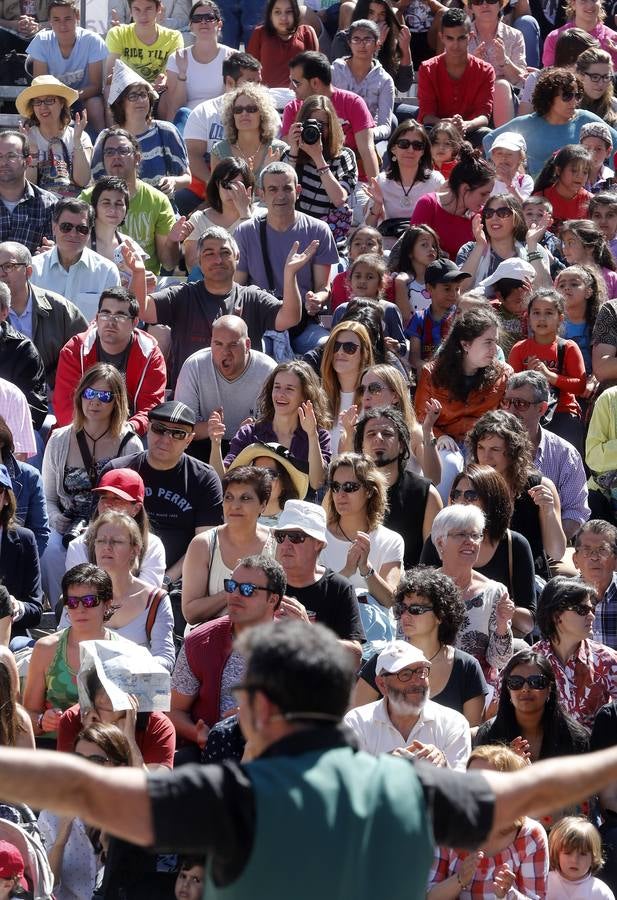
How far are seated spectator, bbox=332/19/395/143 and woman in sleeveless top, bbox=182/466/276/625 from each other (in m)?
5.91

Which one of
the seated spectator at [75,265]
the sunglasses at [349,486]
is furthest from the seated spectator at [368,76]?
the sunglasses at [349,486]

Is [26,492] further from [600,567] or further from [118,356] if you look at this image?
[600,567]

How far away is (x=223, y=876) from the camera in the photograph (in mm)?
2693

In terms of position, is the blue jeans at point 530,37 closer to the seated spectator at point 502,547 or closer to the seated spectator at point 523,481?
the seated spectator at point 523,481

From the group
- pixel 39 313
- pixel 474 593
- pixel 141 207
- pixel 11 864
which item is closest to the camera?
pixel 11 864

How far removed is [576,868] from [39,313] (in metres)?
4.60

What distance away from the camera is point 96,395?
7.95 m

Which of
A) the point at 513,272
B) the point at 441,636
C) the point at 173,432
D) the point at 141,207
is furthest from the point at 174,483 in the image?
the point at 141,207

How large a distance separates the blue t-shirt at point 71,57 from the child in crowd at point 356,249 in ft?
10.8

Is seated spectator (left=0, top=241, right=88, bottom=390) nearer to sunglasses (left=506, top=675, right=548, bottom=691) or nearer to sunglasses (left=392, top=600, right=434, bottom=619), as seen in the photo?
sunglasses (left=392, top=600, right=434, bottom=619)

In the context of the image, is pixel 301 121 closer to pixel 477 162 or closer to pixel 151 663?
pixel 477 162

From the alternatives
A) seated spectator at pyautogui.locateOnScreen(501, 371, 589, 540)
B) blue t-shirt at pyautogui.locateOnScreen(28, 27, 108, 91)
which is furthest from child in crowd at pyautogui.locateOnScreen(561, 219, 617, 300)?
blue t-shirt at pyautogui.locateOnScreen(28, 27, 108, 91)

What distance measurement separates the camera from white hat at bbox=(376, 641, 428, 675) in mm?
5934

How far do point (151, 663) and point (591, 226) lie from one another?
5648 millimetres
